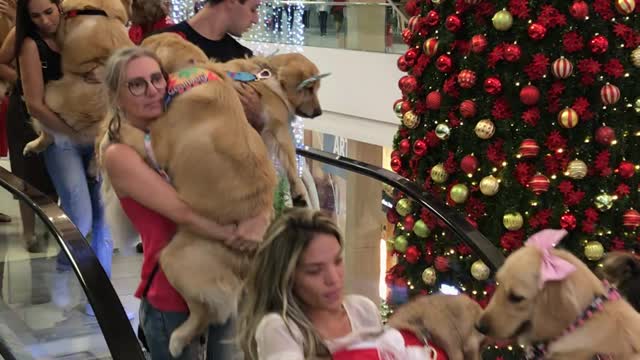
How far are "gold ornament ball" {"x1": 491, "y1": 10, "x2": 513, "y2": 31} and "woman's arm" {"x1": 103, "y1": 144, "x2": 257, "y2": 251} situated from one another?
1.82 meters

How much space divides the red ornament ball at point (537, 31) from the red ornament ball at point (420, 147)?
0.77 m

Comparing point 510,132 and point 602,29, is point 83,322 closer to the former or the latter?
point 510,132

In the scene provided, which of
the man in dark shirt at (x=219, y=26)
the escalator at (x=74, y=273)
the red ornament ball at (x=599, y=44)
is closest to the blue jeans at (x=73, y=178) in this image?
the escalator at (x=74, y=273)

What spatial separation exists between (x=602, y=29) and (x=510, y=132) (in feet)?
1.95

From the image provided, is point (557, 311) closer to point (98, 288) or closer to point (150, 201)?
point (150, 201)

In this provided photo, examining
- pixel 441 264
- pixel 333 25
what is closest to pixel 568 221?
pixel 441 264

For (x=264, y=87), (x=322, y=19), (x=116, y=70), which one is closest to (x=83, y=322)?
(x=264, y=87)

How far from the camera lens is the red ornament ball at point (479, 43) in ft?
11.1

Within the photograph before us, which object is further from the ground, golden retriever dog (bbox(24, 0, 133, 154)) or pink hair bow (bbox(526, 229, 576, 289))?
golden retriever dog (bbox(24, 0, 133, 154))

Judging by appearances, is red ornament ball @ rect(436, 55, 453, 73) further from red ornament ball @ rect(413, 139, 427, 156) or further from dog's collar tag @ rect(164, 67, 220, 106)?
dog's collar tag @ rect(164, 67, 220, 106)

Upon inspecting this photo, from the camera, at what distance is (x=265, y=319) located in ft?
6.00

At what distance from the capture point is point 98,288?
233 centimetres

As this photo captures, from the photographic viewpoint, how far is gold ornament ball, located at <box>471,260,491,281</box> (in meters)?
3.27

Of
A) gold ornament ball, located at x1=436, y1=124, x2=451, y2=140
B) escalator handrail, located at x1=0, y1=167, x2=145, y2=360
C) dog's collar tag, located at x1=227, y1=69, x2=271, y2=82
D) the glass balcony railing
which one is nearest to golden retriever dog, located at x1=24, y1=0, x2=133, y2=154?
escalator handrail, located at x1=0, y1=167, x2=145, y2=360
